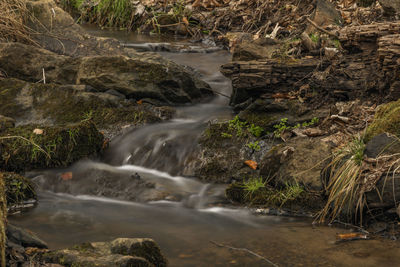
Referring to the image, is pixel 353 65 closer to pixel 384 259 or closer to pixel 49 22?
pixel 384 259

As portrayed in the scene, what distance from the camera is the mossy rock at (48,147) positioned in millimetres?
6148

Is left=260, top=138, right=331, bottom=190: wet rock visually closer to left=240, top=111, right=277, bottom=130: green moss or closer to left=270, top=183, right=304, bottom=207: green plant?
left=270, top=183, right=304, bottom=207: green plant

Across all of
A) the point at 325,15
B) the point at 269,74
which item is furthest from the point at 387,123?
the point at 325,15

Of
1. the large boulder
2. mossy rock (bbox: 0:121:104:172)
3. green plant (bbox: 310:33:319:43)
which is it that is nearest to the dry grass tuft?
the large boulder

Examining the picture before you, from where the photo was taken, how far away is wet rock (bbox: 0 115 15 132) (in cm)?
672

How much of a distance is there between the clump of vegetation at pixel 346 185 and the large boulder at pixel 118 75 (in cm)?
332

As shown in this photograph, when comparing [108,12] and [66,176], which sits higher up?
[108,12]

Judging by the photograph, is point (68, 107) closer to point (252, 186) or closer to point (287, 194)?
point (252, 186)

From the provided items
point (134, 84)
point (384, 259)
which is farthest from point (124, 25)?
point (384, 259)

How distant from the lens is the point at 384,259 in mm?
3980

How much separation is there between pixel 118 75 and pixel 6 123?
1.74m

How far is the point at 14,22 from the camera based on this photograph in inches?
353

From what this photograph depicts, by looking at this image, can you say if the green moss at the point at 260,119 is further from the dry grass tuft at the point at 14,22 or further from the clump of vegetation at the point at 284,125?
the dry grass tuft at the point at 14,22

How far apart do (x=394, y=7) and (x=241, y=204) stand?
4.75 m
